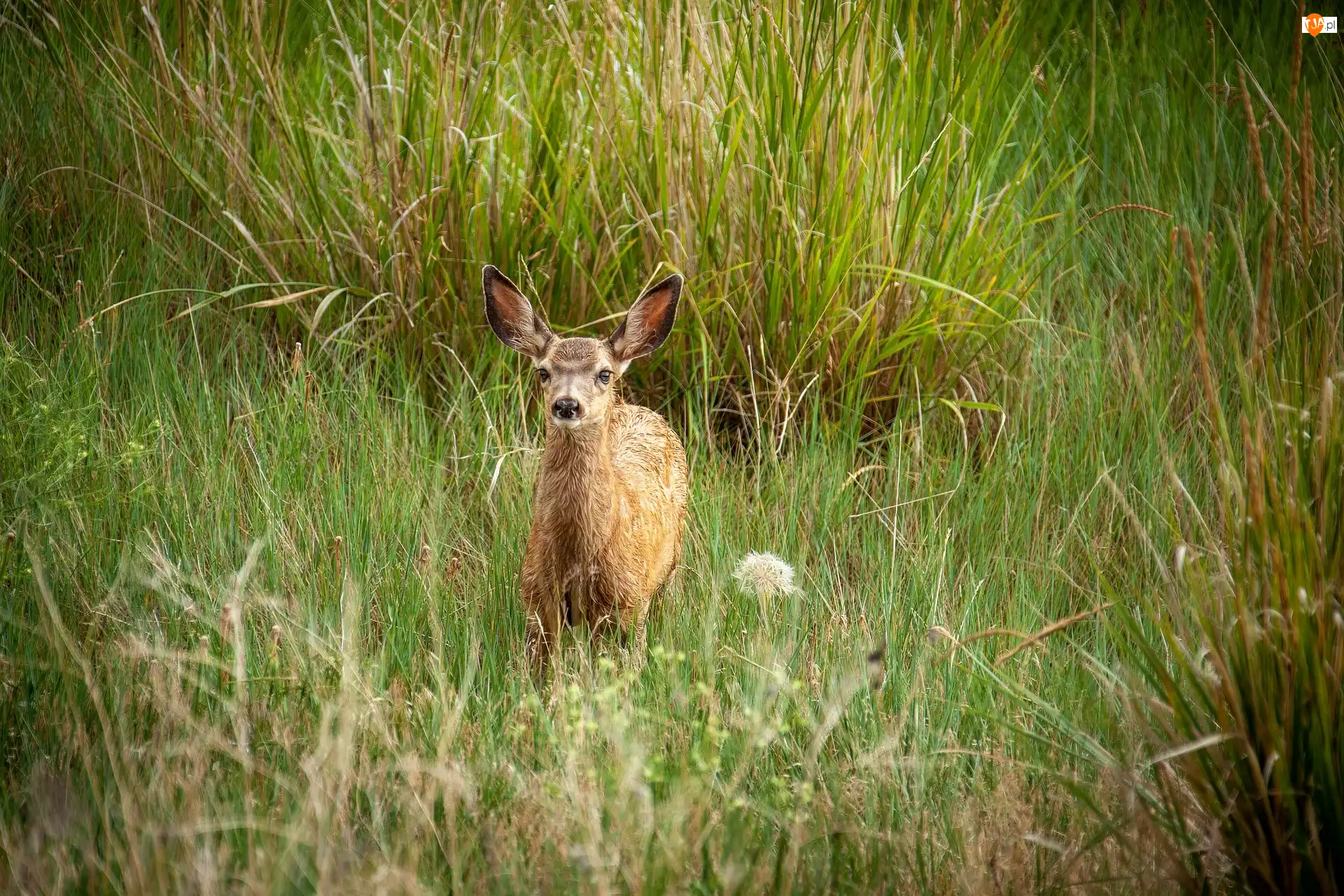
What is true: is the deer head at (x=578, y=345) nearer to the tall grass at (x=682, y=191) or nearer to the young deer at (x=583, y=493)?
the young deer at (x=583, y=493)

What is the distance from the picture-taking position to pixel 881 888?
2703mm

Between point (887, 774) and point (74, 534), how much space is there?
2.65 meters

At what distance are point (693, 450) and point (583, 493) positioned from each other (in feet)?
3.52

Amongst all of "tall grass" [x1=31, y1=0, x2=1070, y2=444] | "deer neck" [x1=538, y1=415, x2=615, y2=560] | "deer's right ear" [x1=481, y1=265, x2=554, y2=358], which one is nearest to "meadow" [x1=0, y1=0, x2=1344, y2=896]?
"tall grass" [x1=31, y1=0, x2=1070, y2=444]

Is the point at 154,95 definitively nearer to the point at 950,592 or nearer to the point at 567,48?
the point at 567,48

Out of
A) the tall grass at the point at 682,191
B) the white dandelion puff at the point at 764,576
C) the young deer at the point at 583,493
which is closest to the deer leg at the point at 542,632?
the young deer at the point at 583,493

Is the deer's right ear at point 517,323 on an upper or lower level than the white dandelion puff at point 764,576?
upper

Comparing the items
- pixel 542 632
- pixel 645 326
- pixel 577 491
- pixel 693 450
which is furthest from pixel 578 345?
pixel 693 450

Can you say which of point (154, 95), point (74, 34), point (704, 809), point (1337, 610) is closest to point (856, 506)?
point (704, 809)

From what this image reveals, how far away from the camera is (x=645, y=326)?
444cm

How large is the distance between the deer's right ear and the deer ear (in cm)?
24

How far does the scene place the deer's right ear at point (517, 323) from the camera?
4.43 m

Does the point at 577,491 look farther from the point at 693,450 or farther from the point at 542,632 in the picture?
the point at 693,450

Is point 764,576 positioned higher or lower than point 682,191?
lower
